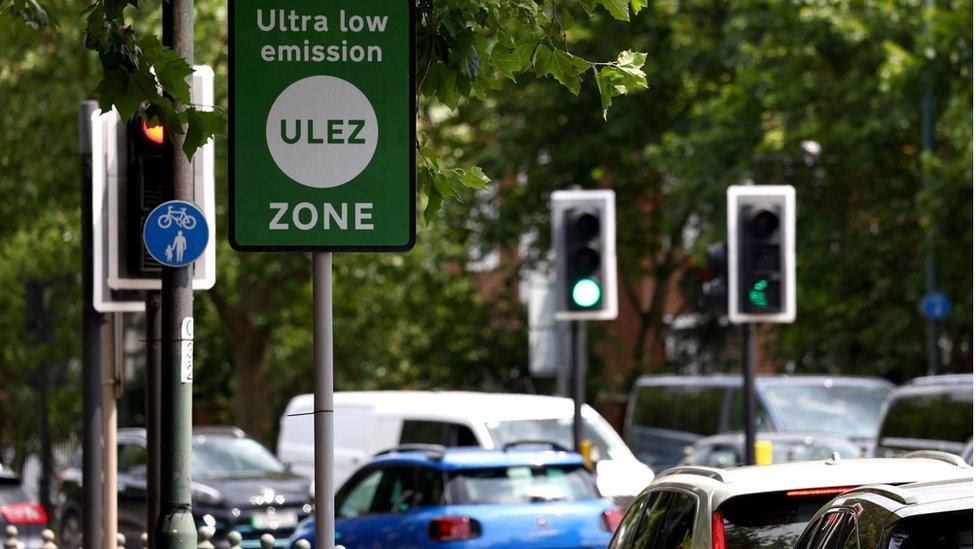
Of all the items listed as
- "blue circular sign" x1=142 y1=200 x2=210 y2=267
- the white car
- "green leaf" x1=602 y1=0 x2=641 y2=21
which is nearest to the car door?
"blue circular sign" x1=142 y1=200 x2=210 y2=267

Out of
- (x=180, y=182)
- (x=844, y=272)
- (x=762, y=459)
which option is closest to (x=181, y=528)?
(x=180, y=182)

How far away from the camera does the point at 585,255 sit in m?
15.6

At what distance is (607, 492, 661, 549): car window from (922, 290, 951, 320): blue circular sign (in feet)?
63.8

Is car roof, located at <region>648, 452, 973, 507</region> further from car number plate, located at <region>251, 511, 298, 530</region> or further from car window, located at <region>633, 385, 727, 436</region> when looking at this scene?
car window, located at <region>633, 385, 727, 436</region>

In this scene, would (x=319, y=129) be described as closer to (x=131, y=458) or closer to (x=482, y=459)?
(x=482, y=459)

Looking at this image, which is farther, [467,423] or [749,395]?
[467,423]

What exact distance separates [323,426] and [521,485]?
8.16 metres

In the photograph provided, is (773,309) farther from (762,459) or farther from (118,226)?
(118,226)

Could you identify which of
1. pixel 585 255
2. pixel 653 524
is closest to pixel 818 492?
pixel 653 524

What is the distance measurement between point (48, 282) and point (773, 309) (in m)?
10.3

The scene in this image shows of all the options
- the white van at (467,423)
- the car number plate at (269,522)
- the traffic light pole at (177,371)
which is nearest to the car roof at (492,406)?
the white van at (467,423)

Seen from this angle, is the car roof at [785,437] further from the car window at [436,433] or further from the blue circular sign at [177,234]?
the blue circular sign at [177,234]

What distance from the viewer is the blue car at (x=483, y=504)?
13.2 meters

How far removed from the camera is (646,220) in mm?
35938
